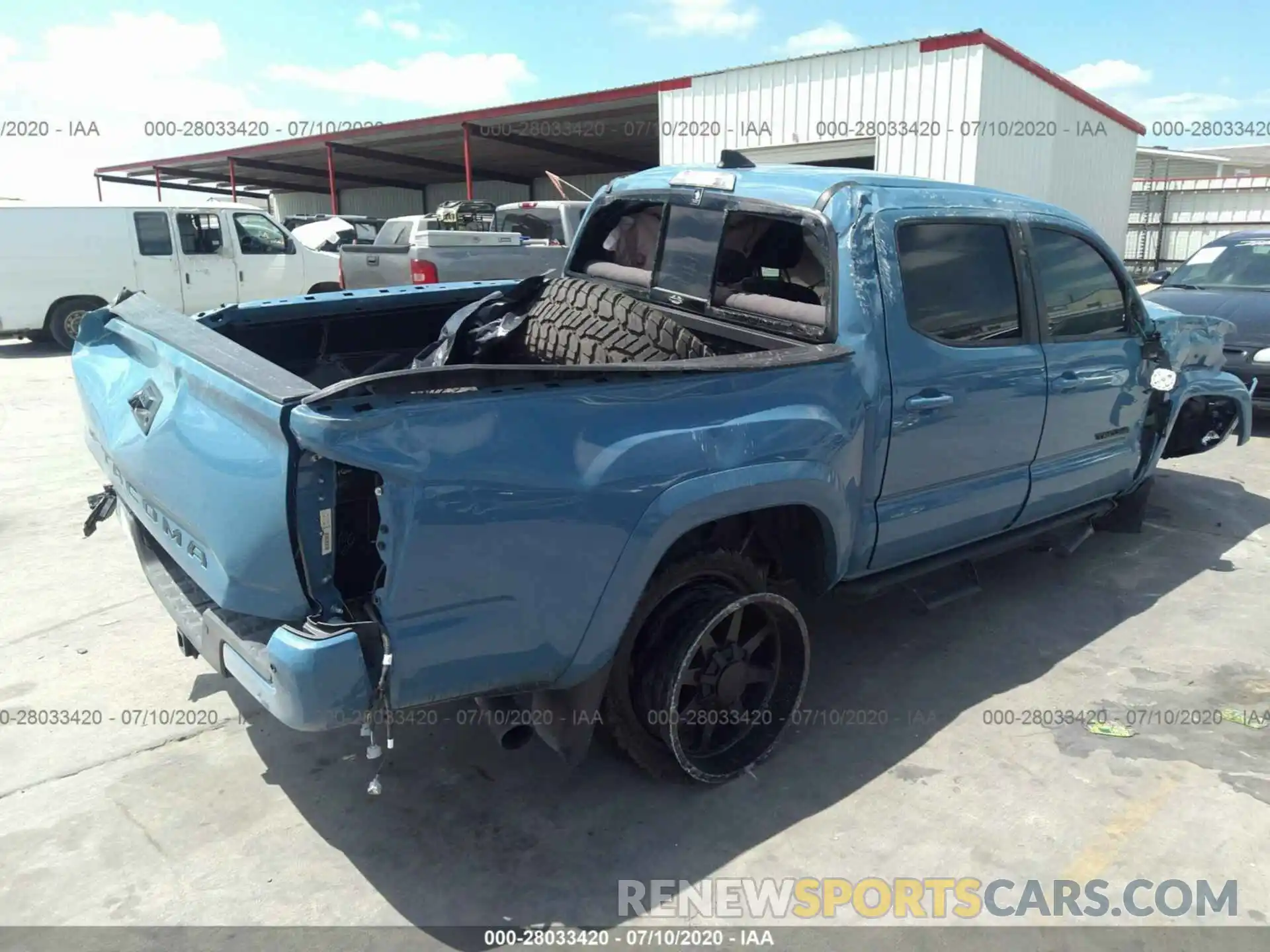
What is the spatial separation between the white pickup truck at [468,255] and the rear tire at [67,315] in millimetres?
3980

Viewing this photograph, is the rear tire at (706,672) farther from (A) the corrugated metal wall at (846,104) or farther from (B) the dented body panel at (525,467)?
(A) the corrugated metal wall at (846,104)

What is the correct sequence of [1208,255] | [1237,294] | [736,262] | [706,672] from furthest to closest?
[1208,255], [1237,294], [736,262], [706,672]

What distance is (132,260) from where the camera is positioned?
12609 mm

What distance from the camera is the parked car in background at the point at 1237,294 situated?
747 centimetres

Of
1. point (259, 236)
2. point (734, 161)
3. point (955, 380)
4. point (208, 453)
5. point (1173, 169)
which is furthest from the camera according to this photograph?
point (1173, 169)

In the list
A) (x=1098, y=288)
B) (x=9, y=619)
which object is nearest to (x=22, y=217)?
(x=9, y=619)

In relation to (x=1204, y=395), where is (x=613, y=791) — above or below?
below

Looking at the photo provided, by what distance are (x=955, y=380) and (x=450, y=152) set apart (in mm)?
26015

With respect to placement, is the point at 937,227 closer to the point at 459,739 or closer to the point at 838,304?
the point at 838,304

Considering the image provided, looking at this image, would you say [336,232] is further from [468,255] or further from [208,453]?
[208,453]

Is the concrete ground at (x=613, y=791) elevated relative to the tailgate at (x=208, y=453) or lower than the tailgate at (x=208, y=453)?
lower

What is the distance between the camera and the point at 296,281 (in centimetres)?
1366

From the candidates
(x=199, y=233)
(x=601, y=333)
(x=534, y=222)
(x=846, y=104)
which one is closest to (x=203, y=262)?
(x=199, y=233)

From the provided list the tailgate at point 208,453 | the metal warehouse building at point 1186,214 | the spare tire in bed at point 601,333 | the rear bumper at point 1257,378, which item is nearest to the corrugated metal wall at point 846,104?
the rear bumper at point 1257,378
